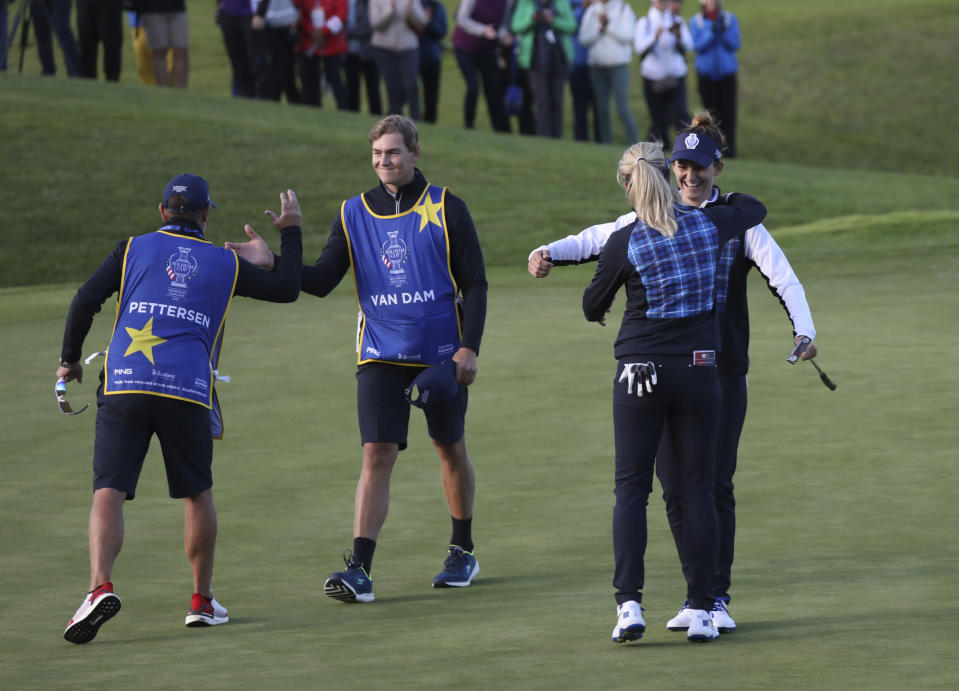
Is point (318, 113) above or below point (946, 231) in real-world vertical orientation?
above

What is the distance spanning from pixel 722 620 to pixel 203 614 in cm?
187

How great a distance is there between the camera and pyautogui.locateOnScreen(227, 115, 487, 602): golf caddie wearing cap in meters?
6.90

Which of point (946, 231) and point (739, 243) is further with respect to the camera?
point (946, 231)

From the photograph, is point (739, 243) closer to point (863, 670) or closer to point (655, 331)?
point (655, 331)

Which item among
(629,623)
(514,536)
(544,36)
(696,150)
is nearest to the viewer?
(629,623)

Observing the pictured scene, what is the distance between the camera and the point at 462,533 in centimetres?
711

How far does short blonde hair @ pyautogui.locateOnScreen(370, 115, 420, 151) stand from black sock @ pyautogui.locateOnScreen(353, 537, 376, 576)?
5.24 feet

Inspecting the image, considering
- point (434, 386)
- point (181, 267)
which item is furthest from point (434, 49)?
point (181, 267)

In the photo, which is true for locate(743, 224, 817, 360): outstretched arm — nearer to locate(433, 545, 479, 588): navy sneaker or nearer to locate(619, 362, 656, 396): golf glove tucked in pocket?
locate(619, 362, 656, 396): golf glove tucked in pocket

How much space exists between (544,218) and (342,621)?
1421 cm

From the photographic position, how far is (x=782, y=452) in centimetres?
898

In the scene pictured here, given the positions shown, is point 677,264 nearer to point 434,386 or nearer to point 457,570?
point 434,386

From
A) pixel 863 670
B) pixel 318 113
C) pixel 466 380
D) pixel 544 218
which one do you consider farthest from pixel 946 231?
pixel 863 670

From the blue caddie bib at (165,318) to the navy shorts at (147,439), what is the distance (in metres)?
0.05
